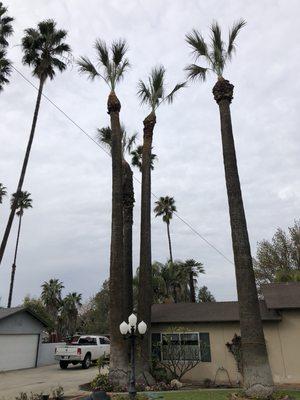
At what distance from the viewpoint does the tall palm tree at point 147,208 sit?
15.7 metres

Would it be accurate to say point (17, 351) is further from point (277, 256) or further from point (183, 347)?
point (277, 256)

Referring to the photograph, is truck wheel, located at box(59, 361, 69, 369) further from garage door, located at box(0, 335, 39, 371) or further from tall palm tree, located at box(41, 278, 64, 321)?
tall palm tree, located at box(41, 278, 64, 321)

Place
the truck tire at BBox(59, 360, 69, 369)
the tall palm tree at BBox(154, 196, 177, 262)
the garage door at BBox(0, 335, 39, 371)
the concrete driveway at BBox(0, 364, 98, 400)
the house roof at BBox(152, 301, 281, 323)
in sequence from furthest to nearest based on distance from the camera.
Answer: the tall palm tree at BBox(154, 196, 177, 262) → the garage door at BBox(0, 335, 39, 371) → the truck tire at BBox(59, 360, 69, 369) → the house roof at BBox(152, 301, 281, 323) → the concrete driveway at BBox(0, 364, 98, 400)

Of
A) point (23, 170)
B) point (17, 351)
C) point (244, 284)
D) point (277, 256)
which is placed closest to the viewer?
point (244, 284)

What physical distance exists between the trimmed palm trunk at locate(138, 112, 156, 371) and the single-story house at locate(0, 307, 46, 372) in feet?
39.8

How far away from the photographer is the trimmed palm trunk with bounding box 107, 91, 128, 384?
1384 centimetres

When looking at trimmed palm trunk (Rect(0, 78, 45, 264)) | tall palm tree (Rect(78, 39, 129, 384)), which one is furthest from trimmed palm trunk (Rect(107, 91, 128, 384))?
trimmed palm trunk (Rect(0, 78, 45, 264))

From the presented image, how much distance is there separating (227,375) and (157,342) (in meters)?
3.45

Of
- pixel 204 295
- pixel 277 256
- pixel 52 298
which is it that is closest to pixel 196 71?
pixel 277 256

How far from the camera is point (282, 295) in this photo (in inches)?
657

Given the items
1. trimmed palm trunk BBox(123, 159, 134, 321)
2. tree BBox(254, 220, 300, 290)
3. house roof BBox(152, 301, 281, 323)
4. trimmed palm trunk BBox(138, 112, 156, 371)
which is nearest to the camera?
trimmed palm trunk BBox(138, 112, 156, 371)

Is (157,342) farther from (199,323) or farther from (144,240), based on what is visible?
(144,240)

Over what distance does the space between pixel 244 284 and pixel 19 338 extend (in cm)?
1939

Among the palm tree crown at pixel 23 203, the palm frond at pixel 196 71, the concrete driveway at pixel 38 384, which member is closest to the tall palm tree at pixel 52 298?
the palm tree crown at pixel 23 203
